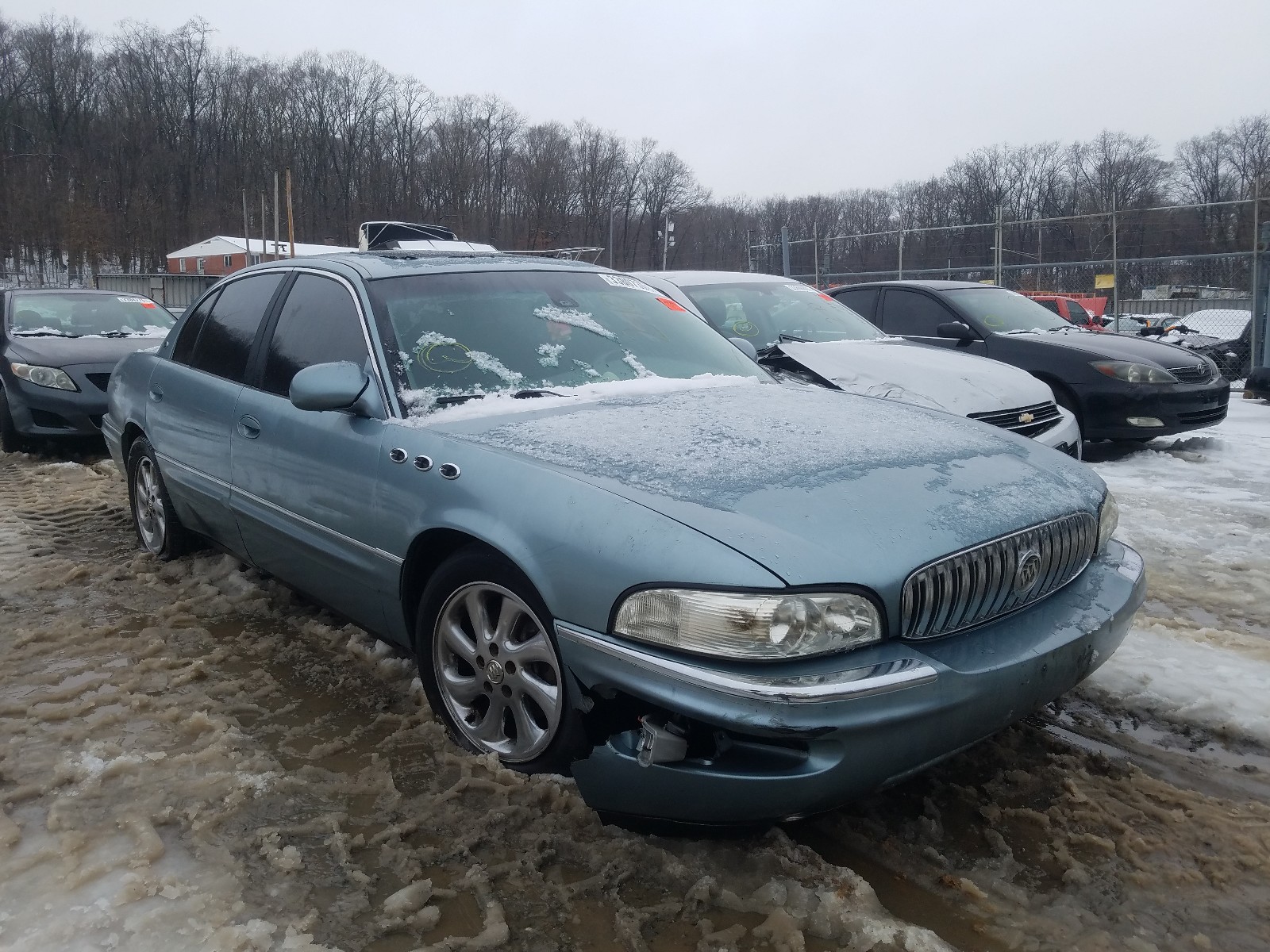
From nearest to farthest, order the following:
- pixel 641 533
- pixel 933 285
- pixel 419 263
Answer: pixel 641 533, pixel 419 263, pixel 933 285

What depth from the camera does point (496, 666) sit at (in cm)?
271

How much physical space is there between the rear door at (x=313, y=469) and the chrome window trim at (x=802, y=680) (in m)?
1.15

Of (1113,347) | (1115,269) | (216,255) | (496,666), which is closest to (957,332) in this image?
(1113,347)

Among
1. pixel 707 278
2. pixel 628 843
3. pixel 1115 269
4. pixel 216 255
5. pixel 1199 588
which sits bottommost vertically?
pixel 628 843

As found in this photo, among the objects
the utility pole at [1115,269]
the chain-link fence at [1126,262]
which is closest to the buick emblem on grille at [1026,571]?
the chain-link fence at [1126,262]

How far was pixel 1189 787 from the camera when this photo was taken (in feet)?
9.16

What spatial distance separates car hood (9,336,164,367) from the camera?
819 cm

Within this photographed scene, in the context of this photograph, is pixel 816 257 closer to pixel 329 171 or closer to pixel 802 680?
pixel 802 680

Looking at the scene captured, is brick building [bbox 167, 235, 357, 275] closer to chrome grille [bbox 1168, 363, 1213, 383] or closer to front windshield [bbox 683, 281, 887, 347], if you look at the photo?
front windshield [bbox 683, 281, 887, 347]

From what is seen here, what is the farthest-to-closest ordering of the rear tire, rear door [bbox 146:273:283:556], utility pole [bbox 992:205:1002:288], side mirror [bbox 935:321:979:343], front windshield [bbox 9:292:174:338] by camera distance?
1. utility pole [bbox 992:205:1002:288]
2. front windshield [bbox 9:292:174:338]
3. side mirror [bbox 935:321:979:343]
4. the rear tire
5. rear door [bbox 146:273:283:556]

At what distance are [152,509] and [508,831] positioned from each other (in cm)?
338

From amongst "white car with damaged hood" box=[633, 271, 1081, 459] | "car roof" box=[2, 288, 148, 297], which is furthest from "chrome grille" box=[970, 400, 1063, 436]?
"car roof" box=[2, 288, 148, 297]

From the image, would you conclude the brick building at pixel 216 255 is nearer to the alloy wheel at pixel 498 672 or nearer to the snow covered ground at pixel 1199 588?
the snow covered ground at pixel 1199 588

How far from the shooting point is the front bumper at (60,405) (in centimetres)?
800
